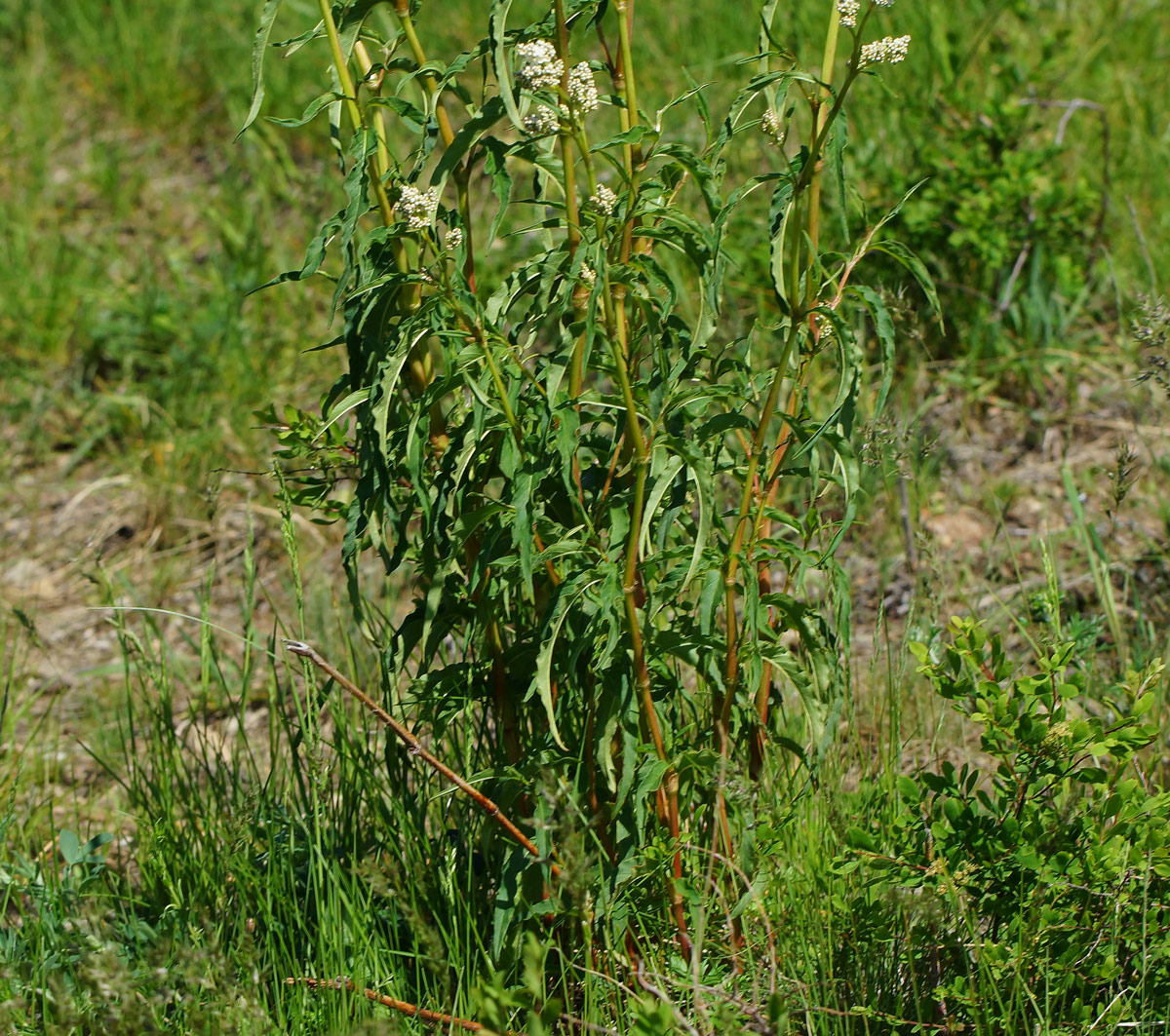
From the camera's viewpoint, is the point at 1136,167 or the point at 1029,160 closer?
the point at 1029,160

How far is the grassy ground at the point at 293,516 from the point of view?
6.02 feet

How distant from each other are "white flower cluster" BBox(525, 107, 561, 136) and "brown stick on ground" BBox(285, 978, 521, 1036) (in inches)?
44.0

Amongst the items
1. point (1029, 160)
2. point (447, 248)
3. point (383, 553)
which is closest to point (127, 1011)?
point (383, 553)

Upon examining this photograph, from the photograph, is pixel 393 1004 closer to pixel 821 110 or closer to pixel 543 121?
pixel 543 121

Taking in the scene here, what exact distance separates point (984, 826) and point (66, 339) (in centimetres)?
358

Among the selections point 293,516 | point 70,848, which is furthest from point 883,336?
point 293,516

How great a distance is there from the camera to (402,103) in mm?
1505

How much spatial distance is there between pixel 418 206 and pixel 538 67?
20 centimetres

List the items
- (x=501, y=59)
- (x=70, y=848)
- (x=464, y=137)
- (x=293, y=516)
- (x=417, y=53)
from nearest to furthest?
(x=501, y=59) < (x=464, y=137) < (x=417, y=53) < (x=70, y=848) < (x=293, y=516)

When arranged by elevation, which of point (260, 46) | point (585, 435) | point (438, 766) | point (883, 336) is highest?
point (260, 46)

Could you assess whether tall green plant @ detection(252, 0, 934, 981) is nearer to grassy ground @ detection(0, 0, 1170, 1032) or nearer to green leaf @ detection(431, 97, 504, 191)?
green leaf @ detection(431, 97, 504, 191)

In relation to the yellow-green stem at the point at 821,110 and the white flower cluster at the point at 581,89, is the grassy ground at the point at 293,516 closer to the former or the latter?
the yellow-green stem at the point at 821,110

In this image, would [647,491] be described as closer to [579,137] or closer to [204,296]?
[579,137]

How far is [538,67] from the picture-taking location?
53.2 inches
